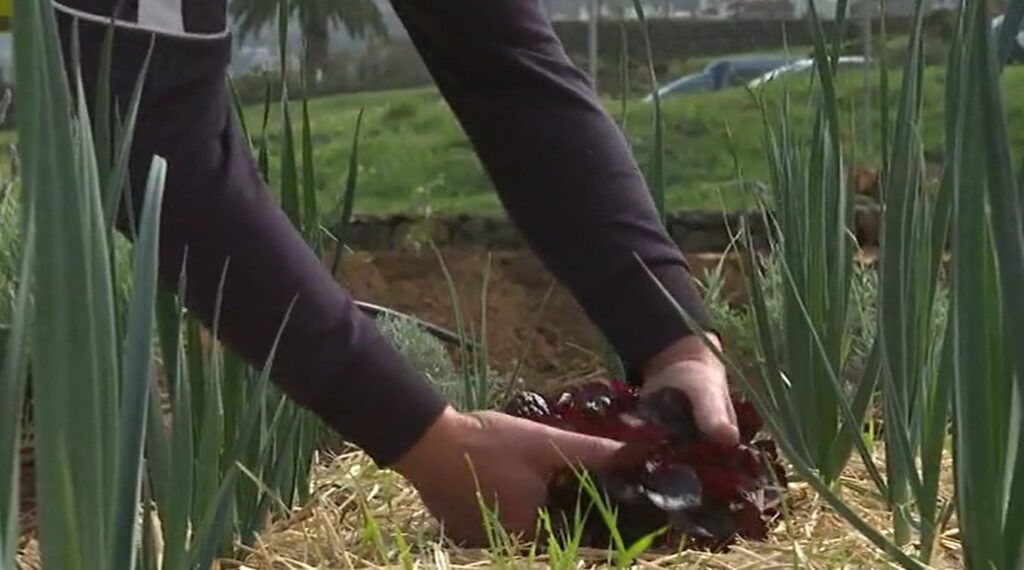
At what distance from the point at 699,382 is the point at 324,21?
125 centimetres

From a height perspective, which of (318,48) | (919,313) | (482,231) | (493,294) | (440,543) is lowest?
(493,294)

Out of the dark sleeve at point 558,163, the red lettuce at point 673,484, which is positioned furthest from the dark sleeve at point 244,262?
the dark sleeve at point 558,163

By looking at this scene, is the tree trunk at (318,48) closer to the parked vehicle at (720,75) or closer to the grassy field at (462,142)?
the grassy field at (462,142)

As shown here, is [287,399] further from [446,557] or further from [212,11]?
[212,11]

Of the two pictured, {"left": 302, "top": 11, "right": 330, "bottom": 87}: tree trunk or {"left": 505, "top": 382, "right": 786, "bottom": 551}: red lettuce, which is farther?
{"left": 302, "top": 11, "right": 330, "bottom": 87}: tree trunk

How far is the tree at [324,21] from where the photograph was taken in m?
2.13

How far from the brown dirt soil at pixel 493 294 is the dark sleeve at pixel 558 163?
150 cm

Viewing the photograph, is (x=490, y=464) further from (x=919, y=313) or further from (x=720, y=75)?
(x=720, y=75)

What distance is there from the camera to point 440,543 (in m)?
1.12

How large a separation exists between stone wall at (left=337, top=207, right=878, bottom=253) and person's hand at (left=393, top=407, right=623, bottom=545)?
1.63 meters

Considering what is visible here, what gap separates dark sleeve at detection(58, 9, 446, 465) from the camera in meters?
1.01

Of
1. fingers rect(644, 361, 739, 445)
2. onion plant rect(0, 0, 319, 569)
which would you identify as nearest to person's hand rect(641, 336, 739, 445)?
fingers rect(644, 361, 739, 445)

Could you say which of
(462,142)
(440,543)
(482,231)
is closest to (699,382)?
(440,543)

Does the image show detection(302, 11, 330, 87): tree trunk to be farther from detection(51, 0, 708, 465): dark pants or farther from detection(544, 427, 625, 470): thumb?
detection(544, 427, 625, 470): thumb
